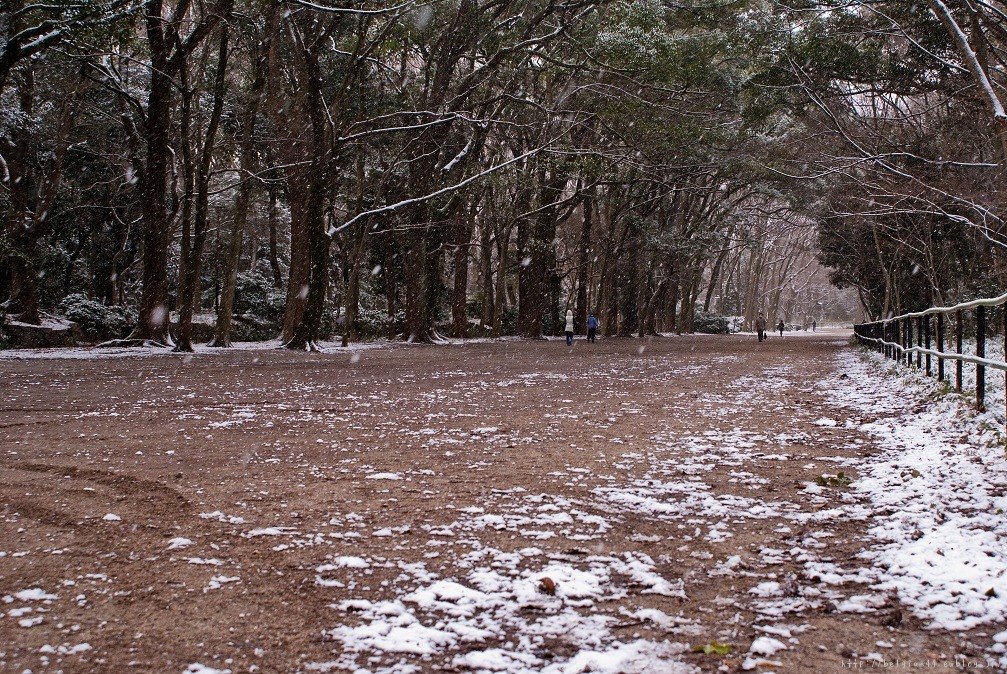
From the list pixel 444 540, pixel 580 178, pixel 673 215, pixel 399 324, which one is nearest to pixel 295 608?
pixel 444 540

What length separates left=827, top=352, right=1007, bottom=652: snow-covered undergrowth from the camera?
120 inches

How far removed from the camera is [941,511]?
166 inches

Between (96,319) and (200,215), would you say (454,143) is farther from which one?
(96,319)

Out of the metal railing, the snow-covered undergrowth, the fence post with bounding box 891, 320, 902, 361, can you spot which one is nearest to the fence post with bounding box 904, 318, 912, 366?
the metal railing

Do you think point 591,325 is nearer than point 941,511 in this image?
No

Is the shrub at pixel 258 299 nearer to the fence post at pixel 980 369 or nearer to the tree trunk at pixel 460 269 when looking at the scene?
the tree trunk at pixel 460 269

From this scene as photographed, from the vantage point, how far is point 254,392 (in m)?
10.7

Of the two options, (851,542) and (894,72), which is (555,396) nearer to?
(851,542)

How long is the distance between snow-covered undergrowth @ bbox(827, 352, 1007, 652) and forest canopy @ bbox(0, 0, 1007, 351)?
5531mm

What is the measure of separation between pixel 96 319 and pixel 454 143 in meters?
13.4

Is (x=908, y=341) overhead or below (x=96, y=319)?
below

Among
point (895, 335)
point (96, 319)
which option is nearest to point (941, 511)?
point (895, 335)

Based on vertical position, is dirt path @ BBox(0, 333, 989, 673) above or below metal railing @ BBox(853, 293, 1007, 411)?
below

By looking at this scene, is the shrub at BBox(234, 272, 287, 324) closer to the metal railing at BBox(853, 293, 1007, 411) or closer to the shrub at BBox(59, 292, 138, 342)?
the shrub at BBox(59, 292, 138, 342)
